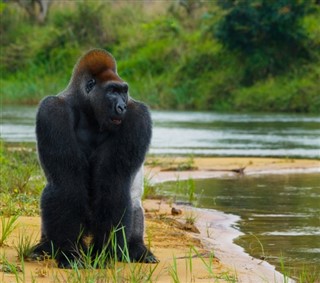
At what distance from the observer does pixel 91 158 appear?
6777mm

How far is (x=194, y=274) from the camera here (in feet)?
21.9

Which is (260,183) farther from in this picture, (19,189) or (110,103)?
(110,103)

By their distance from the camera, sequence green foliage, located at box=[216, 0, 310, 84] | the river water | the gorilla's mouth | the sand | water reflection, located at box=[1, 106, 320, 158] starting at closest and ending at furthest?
the sand < the gorilla's mouth < the river water < water reflection, located at box=[1, 106, 320, 158] < green foliage, located at box=[216, 0, 310, 84]

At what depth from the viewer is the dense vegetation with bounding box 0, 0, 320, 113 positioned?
39375 millimetres

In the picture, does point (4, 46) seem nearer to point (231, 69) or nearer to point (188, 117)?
point (231, 69)

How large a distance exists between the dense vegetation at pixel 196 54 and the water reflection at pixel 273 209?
914 inches

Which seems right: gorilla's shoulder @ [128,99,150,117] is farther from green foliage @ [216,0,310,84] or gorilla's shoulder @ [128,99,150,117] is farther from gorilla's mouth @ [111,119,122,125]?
green foliage @ [216,0,310,84]

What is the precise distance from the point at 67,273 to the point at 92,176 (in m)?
0.78

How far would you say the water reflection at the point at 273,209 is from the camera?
849 centimetres

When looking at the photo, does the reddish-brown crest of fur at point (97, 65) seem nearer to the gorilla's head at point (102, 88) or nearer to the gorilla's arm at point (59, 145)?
the gorilla's head at point (102, 88)

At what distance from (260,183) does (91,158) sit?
26.3 feet

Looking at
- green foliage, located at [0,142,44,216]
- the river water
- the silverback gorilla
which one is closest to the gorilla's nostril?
the silverback gorilla

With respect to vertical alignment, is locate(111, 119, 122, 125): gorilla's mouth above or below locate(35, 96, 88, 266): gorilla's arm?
above

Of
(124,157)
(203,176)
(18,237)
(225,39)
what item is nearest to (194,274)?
(124,157)
